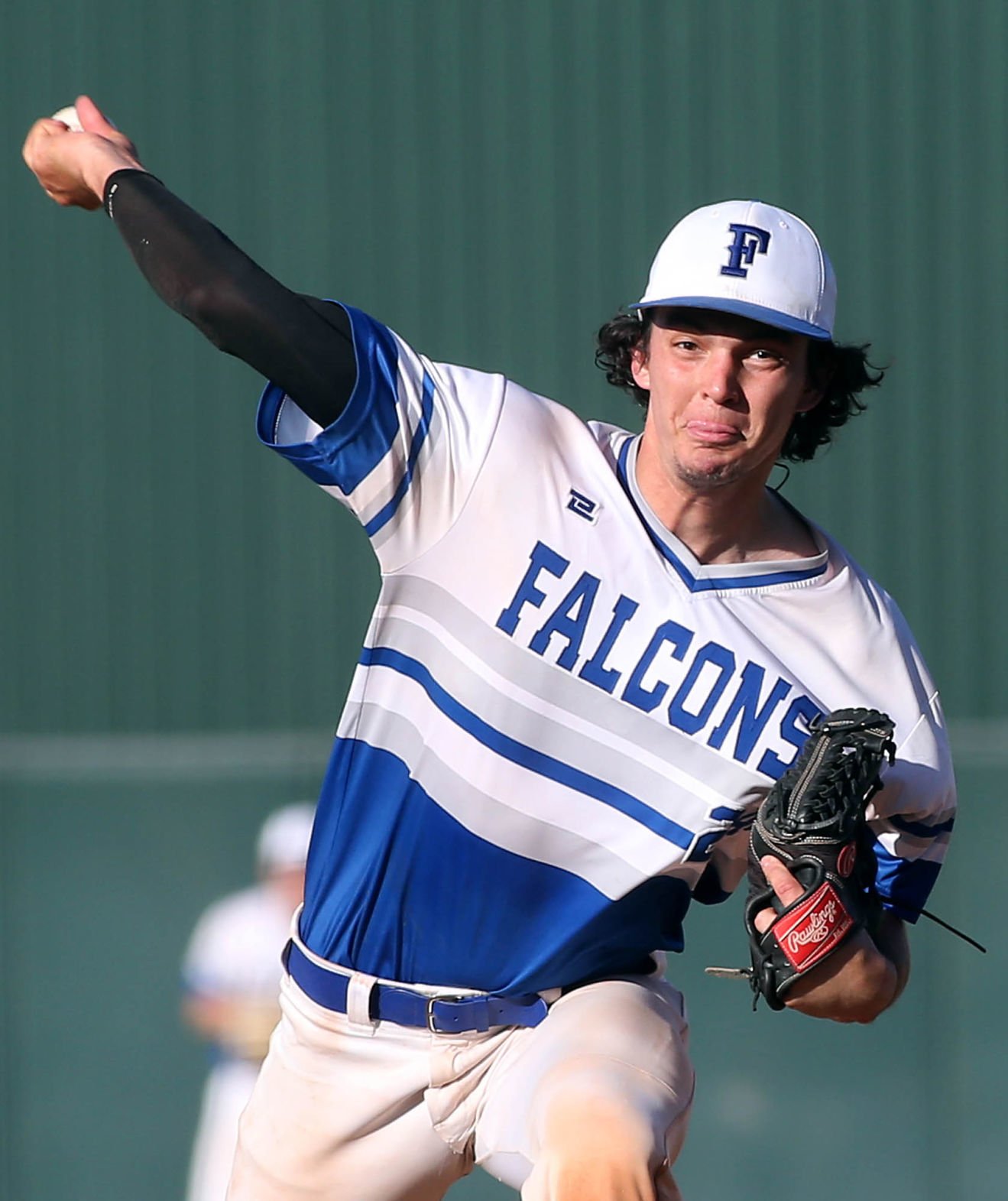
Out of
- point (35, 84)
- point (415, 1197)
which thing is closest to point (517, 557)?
point (415, 1197)

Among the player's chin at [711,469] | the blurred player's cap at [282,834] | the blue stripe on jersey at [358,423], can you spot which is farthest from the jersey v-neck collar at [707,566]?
the blurred player's cap at [282,834]

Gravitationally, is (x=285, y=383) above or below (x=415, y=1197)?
above

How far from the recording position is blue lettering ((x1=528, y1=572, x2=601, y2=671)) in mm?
3057

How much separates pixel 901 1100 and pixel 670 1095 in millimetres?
2854

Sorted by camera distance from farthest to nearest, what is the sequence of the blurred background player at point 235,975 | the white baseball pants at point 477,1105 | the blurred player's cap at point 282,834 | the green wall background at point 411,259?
the green wall background at point 411,259 → the blurred player's cap at point 282,834 → the blurred background player at point 235,975 → the white baseball pants at point 477,1105

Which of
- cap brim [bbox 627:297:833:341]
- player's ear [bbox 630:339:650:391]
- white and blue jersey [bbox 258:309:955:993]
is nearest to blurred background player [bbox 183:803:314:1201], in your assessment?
white and blue jersey [bbox 258:309:955:993]

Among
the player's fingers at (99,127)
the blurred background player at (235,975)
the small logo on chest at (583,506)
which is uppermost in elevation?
the player's fingers at (99,127)

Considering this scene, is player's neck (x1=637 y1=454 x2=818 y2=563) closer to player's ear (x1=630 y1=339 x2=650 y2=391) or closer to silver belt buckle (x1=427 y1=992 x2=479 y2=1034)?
player's ear (x1=630 y1=339 x2=650 y2=391)

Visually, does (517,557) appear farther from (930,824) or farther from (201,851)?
(201,851)

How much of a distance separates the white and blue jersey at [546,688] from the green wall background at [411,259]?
2.65 meters

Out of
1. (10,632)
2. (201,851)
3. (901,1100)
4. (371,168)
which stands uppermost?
(371,168)

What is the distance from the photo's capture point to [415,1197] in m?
3.22

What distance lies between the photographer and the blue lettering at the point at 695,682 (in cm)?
306

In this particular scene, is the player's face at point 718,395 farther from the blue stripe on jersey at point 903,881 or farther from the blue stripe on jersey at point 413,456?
the blue stripe on jersey at point 903,881
